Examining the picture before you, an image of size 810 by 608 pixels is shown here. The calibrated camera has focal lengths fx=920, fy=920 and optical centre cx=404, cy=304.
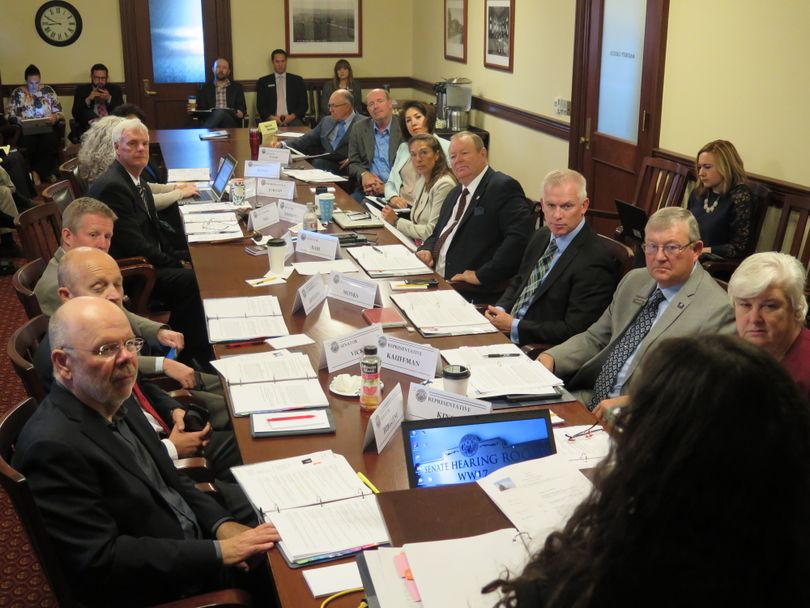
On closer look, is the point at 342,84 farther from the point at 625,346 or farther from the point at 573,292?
the point at 625,346

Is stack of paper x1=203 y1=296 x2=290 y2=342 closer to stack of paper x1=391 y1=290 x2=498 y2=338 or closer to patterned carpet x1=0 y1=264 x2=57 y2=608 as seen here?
stack of paper x1=391 y1=290 x2=498 y2=338

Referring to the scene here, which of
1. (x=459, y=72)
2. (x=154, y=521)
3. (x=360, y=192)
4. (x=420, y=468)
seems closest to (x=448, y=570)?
(x=420, y=468)

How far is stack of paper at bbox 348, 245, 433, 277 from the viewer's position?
13.0 ft

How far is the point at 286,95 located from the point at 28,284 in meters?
8.03

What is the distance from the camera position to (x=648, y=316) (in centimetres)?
315

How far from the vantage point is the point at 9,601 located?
2.98 m

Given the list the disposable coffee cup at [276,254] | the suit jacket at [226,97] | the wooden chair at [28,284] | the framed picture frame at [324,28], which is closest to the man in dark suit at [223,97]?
the suit jacket at [226,97]

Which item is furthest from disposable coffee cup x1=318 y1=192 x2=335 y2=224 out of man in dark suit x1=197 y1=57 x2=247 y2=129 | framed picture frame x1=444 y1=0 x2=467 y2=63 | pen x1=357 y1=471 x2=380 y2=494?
man in dark suit x1=197 y1=57 x2=247 y2=129

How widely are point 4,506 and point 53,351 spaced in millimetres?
1736

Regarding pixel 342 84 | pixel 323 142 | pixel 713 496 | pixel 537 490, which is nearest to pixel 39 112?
pixel 342 84

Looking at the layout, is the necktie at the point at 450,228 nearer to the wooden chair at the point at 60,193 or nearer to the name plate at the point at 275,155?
the wooden chair at the point at 60,193

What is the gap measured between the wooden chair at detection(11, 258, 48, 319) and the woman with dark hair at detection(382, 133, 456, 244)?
6.85ft

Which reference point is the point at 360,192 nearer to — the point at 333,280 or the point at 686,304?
the point at 333,280

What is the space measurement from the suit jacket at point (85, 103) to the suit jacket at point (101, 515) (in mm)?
8966
